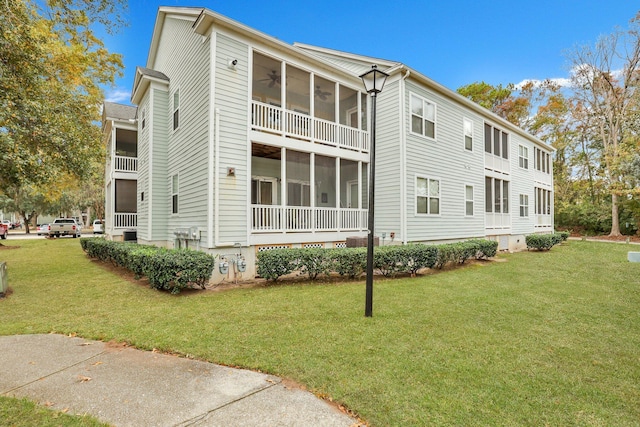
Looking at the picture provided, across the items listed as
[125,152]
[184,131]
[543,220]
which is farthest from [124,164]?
[543,220]

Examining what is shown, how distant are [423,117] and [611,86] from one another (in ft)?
83.2

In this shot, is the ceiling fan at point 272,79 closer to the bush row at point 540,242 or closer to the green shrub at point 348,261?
the green shrub at point 348,261

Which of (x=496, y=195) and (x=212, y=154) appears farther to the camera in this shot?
(x=496, y=195)

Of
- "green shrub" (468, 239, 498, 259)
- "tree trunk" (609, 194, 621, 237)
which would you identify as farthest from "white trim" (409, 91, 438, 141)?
"tree trunk" (609, 194, 621, 237)

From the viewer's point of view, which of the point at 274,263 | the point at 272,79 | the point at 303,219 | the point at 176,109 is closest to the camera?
the point at 274,263

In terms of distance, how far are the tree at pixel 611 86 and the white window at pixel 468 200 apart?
17.4 metres

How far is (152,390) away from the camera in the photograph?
10.5 ft

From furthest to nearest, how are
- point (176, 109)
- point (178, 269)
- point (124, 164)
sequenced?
point (124, 164)
point (176, 109)
point (178, 269)

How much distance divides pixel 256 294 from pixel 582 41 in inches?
1338

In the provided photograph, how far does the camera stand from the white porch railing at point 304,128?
9688 millimetres

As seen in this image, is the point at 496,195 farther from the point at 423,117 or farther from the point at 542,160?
the point at 542,160

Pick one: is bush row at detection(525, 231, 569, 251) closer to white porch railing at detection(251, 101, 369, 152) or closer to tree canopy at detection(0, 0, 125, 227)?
white porch railing at detection(251, 101, 369, 152)

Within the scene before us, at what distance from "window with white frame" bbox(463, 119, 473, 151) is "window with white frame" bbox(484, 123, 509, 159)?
1604 millimetres

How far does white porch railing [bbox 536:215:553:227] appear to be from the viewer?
20.8 m
